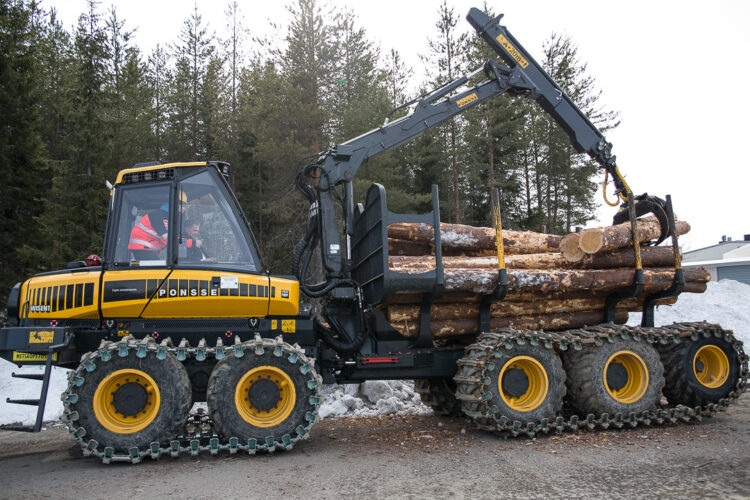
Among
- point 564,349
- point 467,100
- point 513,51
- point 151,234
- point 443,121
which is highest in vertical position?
point 513,51

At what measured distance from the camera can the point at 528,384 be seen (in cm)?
705

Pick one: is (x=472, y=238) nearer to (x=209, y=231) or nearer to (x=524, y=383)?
(x=524, y=383)

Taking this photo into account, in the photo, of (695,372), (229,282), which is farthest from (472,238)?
(695,372)

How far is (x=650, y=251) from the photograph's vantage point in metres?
8.20

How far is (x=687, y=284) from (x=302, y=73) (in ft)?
46.7

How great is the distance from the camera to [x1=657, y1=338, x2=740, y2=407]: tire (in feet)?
25.1

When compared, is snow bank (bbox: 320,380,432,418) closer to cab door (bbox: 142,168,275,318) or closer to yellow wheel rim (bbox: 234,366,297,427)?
yellow wheel rim (bbox: 234,366,297,427)

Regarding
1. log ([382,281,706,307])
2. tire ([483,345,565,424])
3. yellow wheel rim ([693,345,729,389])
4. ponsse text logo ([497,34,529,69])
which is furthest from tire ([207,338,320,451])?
ponsse text logo ([497,34,529,69])

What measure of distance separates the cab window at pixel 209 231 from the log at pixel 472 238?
6.40 feet

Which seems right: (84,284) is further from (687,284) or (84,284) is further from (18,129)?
(18,129)

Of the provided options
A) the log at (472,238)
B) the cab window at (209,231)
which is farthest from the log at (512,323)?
the cab window at (209,231)

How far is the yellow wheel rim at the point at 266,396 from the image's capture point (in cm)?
617

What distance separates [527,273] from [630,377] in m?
2.06

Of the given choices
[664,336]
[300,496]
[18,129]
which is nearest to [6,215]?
[18,129]
